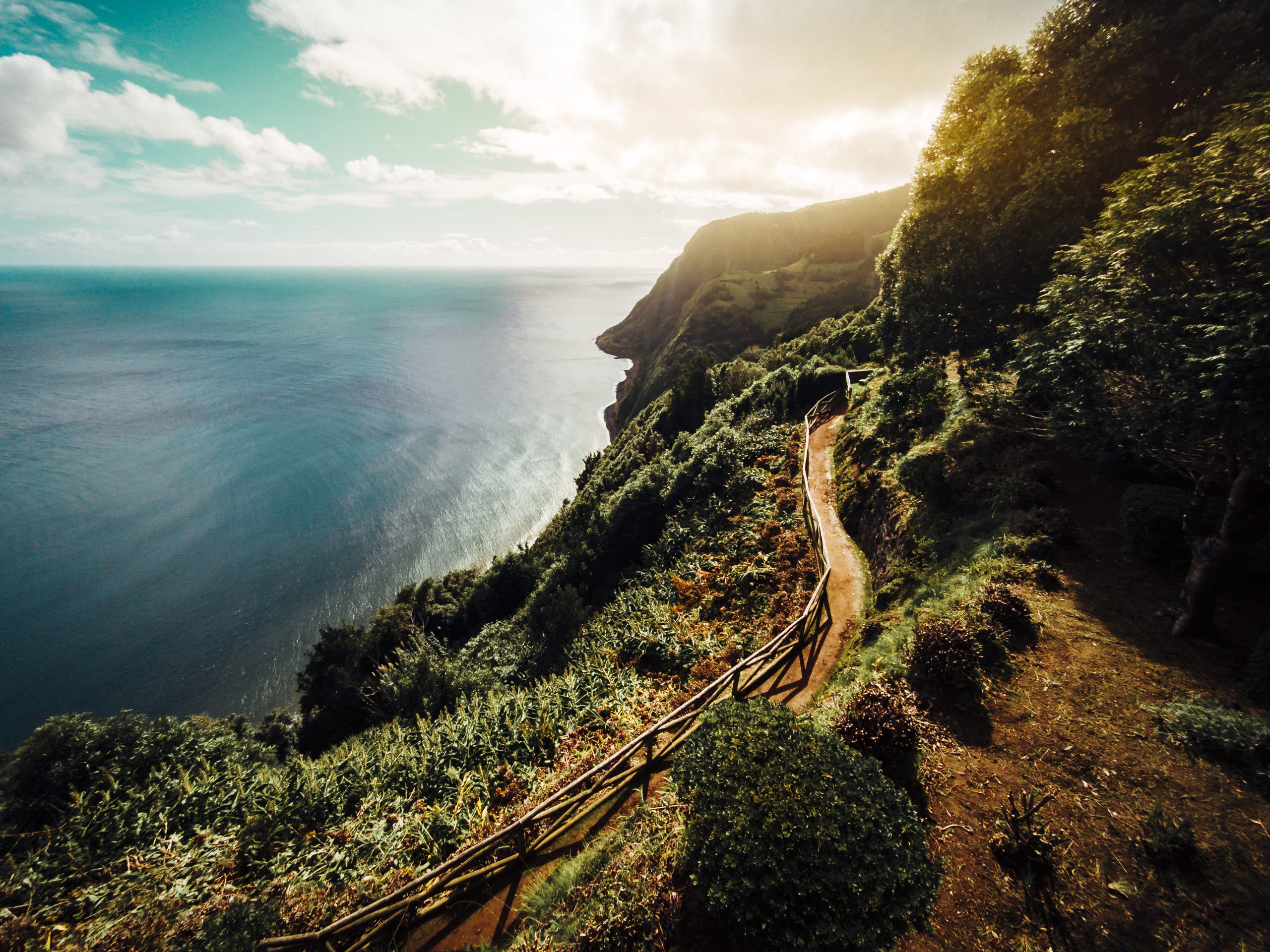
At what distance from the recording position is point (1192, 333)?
26.1 ft

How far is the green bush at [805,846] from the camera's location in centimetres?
501

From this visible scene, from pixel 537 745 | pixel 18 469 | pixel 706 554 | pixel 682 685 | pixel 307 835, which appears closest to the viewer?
pixel 307 835

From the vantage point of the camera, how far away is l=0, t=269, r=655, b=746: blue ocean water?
135 ft

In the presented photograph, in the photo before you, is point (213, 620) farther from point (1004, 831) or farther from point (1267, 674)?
point (1267, 674)

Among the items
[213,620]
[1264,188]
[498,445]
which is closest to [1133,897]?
[1264,188]

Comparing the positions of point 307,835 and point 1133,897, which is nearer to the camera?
point 1133,897

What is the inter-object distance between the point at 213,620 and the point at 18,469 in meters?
60.8

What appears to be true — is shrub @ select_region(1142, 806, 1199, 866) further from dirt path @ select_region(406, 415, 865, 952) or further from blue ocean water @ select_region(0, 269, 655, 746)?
blue ocean water @ select_region(0, 269, 655, 746)

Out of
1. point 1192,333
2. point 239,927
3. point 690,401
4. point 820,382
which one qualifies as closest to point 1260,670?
point 1192,333

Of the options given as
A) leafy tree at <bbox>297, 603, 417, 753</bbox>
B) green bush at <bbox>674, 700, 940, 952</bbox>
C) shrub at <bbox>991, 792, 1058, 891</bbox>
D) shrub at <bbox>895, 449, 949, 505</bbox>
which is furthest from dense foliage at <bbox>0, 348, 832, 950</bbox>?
shrub at <bbox>991, 792, 1058, 891</bbox>

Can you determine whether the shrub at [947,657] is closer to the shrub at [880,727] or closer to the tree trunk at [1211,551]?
the shrub at [880,727]

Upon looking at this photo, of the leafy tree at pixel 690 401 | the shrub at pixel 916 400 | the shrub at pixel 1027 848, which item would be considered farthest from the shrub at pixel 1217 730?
the leafy tree at pixel 690 401

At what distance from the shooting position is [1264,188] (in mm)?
7449

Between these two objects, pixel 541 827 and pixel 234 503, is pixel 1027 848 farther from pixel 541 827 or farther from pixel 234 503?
pixel 234 503
